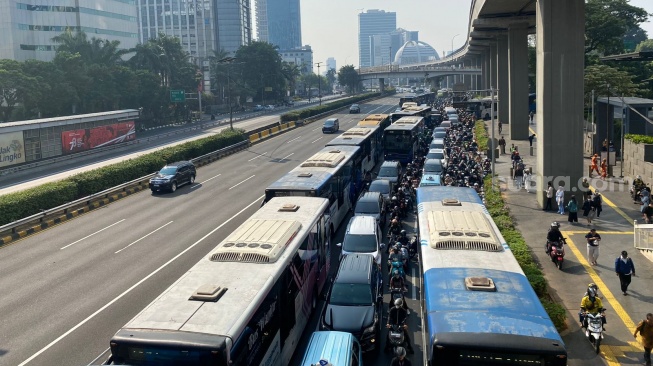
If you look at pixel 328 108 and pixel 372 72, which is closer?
pixel 328 108

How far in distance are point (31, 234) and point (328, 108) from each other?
78138mm

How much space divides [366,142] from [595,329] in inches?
1097

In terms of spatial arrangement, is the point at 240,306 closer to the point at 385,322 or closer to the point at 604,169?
the point at 385,322

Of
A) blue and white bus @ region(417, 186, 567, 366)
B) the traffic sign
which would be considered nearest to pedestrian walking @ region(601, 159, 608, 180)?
blue and white bus @ region(417, 186, 567, 366)

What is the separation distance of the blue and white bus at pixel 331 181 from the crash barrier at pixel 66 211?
1337 centimetres

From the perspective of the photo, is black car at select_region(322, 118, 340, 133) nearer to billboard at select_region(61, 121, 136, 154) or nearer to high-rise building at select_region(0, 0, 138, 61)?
billboard at select_region(61, 121, 136, 154)

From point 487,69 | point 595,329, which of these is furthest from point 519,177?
point 487,69

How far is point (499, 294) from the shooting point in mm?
12391

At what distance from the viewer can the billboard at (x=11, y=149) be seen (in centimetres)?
4716

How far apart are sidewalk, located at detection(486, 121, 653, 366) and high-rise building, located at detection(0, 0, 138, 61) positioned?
8379cm

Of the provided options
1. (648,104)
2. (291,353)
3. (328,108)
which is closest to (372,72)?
(328,108)

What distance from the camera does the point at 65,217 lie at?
3269 cm

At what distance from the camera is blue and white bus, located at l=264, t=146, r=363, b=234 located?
2456cm

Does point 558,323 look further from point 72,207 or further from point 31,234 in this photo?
point 72,207
